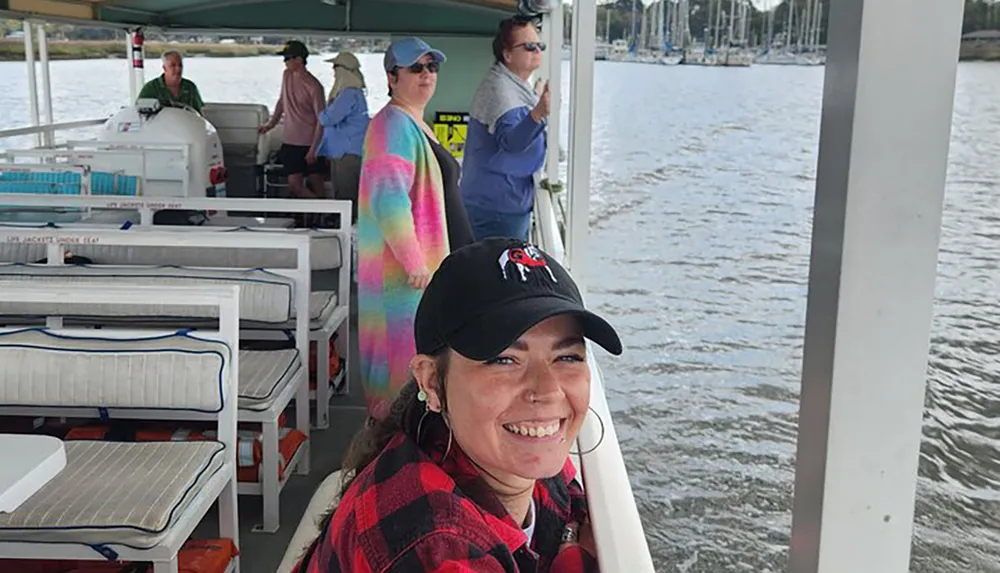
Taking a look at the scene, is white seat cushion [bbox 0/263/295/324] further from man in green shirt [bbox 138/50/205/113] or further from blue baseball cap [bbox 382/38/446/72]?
man in green shirt [bbox 138/50/205/113]

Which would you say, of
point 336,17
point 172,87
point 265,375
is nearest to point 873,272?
point 265,375

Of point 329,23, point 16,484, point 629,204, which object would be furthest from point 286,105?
point 629,204

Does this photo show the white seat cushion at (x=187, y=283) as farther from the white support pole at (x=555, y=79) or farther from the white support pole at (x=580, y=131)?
the white support pole at (x=555, y=79)

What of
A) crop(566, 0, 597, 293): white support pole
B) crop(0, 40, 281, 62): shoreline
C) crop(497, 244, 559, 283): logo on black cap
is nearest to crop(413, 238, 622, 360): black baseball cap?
crop(497, 244, 559, 283): logo on black cap

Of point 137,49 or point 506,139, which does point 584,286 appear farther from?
point 137,49

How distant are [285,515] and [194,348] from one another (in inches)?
35.2

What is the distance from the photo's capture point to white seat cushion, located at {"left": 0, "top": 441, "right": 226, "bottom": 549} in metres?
1.94

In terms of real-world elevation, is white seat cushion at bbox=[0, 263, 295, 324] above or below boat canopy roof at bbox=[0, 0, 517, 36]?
below

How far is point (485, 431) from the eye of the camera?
3.70 ft

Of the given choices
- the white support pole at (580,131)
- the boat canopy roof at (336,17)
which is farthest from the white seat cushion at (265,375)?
the boat canopy roof at (336,17)

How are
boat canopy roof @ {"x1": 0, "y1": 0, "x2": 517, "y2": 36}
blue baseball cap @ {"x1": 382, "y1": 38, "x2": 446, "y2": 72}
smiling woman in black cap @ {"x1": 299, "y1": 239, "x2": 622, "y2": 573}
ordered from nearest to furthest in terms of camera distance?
smiling woman in black cap @ {"x1": 299, "y1": 239, "x2": 622, "y2": 573} < blue baseball cap @ {"x1": 382, "y1": 38, "x2": 446, "y2": 72} < boat canopy roof @ {"x1": 0, "y1": 0, "x2": 517, "y2": 36}

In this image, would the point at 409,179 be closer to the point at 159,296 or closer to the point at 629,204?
the point at 159,296

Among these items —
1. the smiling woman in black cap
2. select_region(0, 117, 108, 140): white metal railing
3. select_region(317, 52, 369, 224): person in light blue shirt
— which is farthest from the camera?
select_region(317, 52, 369, 224): person in light blue shirt

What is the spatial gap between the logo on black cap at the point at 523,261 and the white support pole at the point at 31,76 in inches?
277
